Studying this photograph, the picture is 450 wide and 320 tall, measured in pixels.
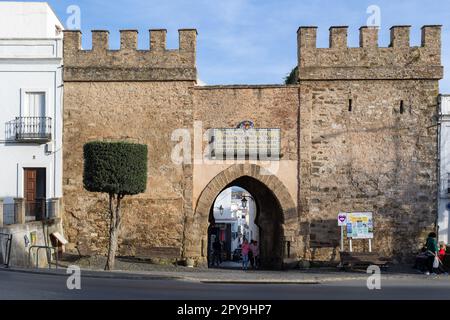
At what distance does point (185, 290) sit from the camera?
45.7 feet

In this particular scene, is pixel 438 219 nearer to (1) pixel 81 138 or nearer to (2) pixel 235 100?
(2) pixel 235 100

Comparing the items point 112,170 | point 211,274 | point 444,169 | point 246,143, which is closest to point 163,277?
point 211,274

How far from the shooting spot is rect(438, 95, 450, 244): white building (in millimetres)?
21656

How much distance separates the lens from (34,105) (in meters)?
22.4

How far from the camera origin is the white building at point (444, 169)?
2166cm

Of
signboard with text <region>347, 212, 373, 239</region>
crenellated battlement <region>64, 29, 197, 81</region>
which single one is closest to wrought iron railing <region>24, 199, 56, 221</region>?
crenellated battlement <region>64, 29, 197, 81</region>

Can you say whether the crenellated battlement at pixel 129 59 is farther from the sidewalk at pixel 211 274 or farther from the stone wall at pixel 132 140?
the sidewalk at pixel 211 274

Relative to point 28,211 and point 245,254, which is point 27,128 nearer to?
point 28,211

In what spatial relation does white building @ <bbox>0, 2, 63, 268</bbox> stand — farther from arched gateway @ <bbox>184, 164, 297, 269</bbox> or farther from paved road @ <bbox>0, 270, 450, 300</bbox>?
paved road @ <bbox>0, 270, 450, 300</bbox>

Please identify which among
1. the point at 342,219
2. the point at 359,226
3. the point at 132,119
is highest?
the point at 132,119

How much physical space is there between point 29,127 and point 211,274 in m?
8.45

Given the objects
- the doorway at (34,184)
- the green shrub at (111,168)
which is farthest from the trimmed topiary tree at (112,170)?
the doorway at (34,184)

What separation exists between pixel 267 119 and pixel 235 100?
1.24 metres

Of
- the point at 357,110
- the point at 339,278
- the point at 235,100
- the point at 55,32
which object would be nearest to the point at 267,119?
the point at 235,100
